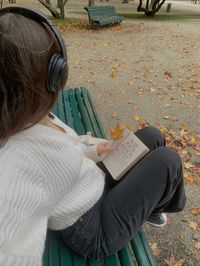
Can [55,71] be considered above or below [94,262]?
above

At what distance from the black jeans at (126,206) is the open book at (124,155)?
7 centimetres

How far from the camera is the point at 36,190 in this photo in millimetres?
1198

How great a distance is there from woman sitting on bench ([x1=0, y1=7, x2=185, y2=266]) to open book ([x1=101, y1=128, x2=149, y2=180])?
198 millimetres

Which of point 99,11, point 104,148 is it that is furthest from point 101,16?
point 104,148

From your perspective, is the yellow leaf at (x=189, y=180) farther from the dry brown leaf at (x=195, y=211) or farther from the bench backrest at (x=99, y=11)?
the bench backrest at (x=99, y=11)

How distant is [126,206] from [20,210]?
26.5 inches

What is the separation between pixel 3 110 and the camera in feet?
3.67

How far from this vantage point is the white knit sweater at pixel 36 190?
1069 mm

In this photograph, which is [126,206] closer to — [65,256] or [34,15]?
[65,256]

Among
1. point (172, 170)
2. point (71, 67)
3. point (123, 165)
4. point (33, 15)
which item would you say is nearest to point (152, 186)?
point (172, 170)

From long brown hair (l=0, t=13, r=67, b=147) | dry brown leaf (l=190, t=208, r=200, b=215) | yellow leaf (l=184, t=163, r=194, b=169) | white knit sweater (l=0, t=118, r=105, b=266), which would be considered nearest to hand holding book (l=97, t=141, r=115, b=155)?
white knit sweater (l=0, t=118, r=105, b=266)

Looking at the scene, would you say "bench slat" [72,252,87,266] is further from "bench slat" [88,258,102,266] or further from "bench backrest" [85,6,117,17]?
"bench backrest" [85,6,117,17]

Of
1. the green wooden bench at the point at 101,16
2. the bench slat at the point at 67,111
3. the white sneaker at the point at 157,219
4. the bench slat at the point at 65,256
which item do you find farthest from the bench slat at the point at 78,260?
the green wooden bench at the point at 101,16

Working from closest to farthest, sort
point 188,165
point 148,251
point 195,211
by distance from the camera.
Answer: point 148,251
point 195,211
point 188,165
